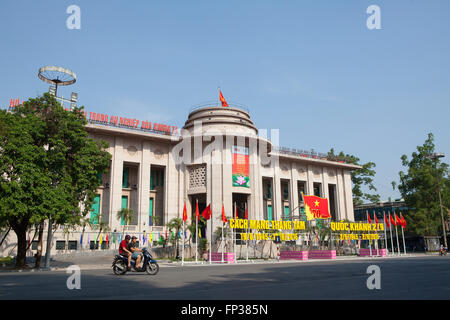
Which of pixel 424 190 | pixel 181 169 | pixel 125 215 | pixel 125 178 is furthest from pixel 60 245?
pixel 424 190

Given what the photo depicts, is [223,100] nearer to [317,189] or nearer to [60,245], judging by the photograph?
[317,189]

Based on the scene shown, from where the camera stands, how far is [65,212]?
1944 centimetres

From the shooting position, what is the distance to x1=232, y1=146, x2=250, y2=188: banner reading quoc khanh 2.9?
44719mm

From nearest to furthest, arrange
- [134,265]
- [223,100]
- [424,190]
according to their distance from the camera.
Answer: [134,265] → [223,100] → [424,190]

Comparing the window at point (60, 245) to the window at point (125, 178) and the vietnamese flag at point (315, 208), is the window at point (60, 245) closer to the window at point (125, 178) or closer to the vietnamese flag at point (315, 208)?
the window at point (125, 178)

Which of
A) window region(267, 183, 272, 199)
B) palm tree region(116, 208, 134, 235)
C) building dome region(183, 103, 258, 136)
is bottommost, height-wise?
palm tree region(116, 208, 134, 235)

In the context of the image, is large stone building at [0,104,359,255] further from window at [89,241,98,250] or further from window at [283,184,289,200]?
window at [283,184,289,200]

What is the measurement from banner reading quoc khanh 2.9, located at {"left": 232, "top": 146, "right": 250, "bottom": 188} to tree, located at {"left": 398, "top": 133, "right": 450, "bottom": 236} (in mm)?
27691

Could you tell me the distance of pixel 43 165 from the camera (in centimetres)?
1981

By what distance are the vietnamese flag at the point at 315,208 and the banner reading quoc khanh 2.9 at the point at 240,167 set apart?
28.0 ft

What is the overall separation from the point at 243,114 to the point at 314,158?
18.3 m

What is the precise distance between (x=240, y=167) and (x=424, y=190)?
31031 millimetres

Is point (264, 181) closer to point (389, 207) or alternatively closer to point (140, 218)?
point (140, 218)

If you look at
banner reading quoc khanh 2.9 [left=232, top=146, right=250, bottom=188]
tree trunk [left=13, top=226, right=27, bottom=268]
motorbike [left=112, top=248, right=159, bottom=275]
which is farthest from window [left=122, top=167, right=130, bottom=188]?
Answer: motorbike [left=112, top=248, right=159, bottom=275]
